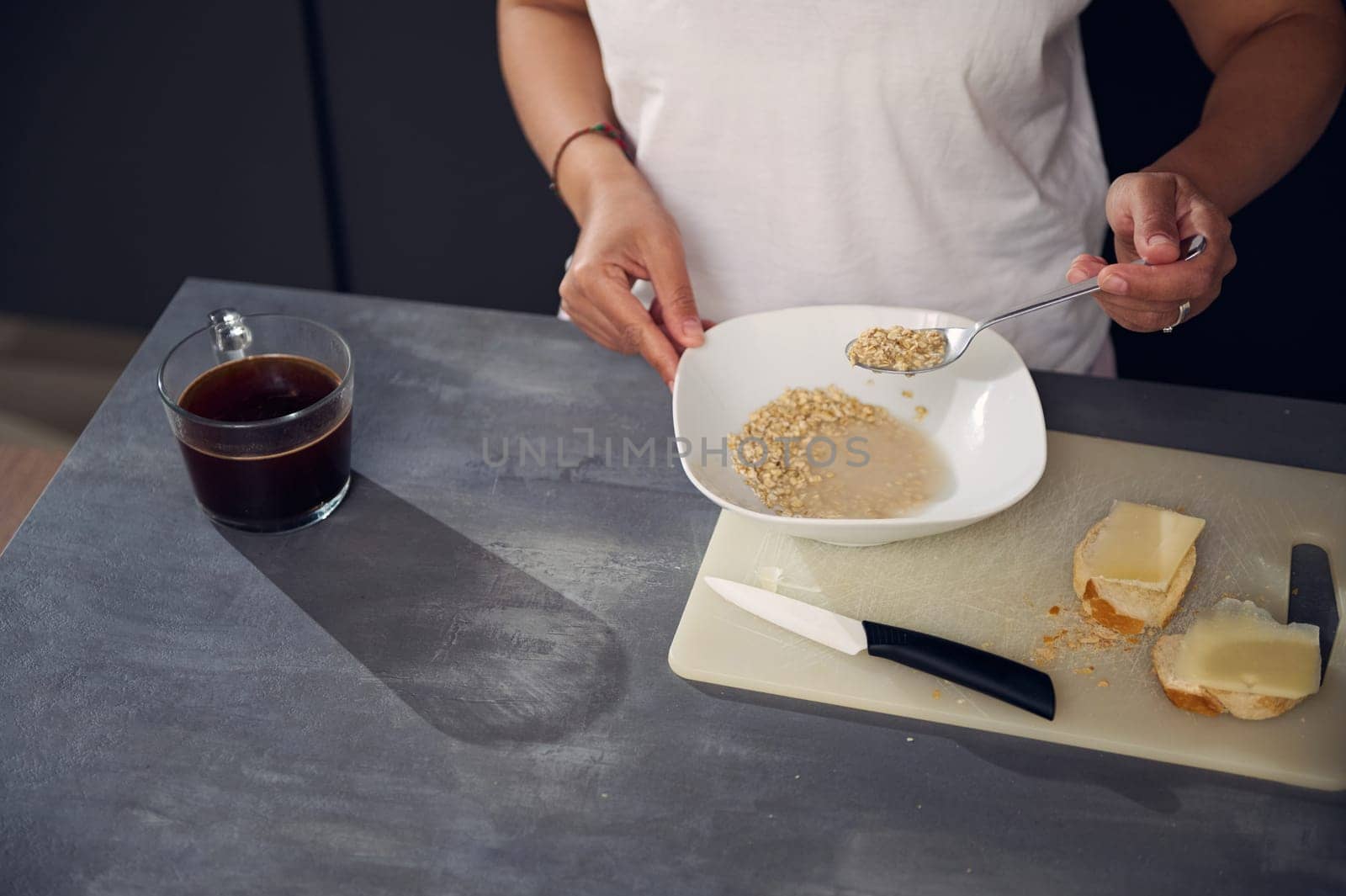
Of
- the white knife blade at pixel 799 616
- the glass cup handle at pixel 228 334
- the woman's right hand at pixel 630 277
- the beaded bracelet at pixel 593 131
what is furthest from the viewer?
the beaded bracelet at pixel 593 131

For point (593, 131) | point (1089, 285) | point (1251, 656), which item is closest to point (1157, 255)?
point (1089, 285)

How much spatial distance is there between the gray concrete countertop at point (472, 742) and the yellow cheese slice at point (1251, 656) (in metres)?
0.07

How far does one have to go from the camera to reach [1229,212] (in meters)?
1.16

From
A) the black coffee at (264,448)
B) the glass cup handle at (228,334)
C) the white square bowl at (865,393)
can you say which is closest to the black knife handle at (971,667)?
the white square bowl at (865,393)

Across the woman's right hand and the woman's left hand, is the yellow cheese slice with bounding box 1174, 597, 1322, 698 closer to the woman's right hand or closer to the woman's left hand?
the woman's left hand

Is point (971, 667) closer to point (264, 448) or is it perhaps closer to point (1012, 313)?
point (1012, 313)

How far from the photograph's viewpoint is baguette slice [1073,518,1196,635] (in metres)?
0.92

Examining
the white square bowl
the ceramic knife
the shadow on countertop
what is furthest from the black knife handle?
the shadow on countertop

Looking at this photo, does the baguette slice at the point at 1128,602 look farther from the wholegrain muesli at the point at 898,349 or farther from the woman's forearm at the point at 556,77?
the woman's forearm at the point at 556,77

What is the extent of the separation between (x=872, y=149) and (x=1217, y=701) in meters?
0.67

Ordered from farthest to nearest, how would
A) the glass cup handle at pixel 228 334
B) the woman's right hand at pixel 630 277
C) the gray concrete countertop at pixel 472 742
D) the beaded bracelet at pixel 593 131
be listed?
the beaded bracelet at pixel 593 131 < the woman's right hand at pixel 630 277 < the glass cup handle at pixel 228 334 < the gray concrete countertop at pixel 472 742

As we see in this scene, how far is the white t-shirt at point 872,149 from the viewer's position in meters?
1.17

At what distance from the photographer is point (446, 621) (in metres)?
0.95

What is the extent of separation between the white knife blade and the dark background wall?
1218mm
